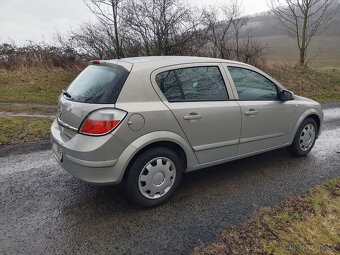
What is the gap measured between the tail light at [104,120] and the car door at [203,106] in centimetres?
Answer: 59

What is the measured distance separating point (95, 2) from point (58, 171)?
10835 mm

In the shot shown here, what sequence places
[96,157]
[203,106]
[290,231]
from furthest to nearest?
[203,106] < [96,157] < [290,231]

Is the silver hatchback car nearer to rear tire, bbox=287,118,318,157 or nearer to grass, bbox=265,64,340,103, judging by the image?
rear tire, bbox=287,118,318,157

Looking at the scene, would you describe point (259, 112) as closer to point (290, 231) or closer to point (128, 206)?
point (290, 231)

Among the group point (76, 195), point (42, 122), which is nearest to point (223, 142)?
point (76, 195)

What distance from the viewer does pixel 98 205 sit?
3217 millimetres

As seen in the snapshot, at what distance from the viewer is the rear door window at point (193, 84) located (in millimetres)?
3191

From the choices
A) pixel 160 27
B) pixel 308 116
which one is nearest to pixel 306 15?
pixel 160 27

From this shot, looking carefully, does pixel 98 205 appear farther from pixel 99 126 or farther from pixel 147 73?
pixel 147 73

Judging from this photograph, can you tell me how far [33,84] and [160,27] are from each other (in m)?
6.51

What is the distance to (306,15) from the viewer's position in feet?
51.4

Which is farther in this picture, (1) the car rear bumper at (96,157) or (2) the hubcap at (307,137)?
(2) the hubcap at (307,137)

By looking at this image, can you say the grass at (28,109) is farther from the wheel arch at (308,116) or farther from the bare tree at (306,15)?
the bare tree at (306,15)

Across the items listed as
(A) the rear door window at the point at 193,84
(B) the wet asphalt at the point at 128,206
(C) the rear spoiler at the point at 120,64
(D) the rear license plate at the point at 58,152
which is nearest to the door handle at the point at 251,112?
(A) the rear door window at the point at 193,84
